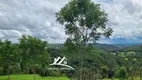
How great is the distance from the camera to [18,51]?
134 ft

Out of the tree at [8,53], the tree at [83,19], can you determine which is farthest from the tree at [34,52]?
the tree at [83,19]

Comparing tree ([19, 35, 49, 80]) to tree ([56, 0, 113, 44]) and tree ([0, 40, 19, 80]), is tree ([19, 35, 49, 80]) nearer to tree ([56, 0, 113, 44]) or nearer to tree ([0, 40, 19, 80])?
tree ([0, 40, 19, 80])

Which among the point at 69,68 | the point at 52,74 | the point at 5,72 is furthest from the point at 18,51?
the point at 69,68

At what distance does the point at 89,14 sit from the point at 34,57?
18.9 meters

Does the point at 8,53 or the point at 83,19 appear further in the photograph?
the point at 8,53

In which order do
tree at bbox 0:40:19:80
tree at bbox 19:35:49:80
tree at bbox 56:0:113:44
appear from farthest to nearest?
tree at bbox 0:40:19:80 < tree at bbox 19:35:49:80 < tree at bbox 56:0:113:44

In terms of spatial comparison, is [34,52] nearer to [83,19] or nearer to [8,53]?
[8,53]

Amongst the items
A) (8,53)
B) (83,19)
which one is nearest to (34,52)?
(8,53)

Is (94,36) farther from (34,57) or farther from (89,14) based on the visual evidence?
(34,57)

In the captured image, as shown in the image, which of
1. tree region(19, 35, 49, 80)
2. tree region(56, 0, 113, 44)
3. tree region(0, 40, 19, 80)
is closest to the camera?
tree region(56, 0, 113, 44)

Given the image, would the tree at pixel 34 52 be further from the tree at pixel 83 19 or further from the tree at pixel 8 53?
the tree at pixel 83 19

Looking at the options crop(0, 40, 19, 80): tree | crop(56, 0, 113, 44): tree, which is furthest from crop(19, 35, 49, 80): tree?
crop(56, 0, 113, 44): tree

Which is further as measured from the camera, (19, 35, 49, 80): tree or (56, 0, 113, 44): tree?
(19, 35, 49, 80): tree

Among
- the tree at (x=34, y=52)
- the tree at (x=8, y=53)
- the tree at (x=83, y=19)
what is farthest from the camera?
the tree at (x=8, y=53)
